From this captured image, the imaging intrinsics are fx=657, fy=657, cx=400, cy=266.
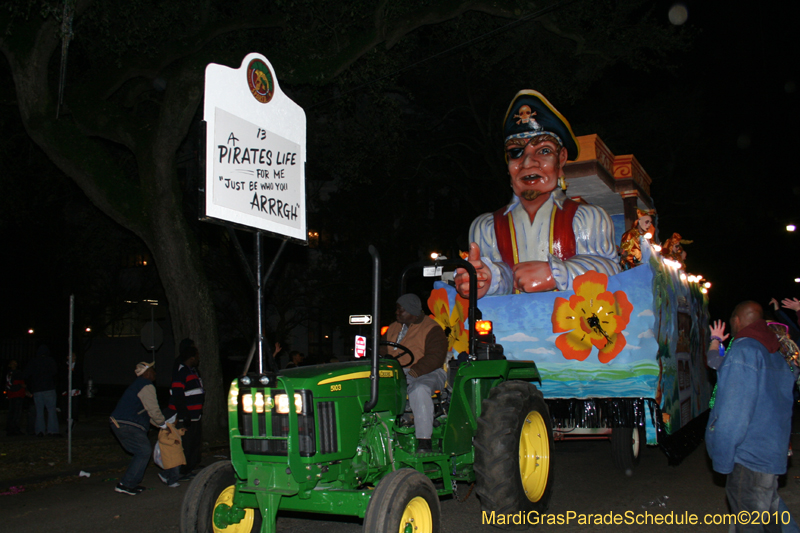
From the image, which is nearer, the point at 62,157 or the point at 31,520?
the point at 31,520

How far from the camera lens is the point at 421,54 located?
20.8 m

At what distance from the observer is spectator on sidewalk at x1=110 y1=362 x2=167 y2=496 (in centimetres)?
745

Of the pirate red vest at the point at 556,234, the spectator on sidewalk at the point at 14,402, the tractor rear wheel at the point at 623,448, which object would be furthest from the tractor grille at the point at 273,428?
the spectator on sidewalk at the point at 14,402

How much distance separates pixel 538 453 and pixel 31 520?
5028 mm

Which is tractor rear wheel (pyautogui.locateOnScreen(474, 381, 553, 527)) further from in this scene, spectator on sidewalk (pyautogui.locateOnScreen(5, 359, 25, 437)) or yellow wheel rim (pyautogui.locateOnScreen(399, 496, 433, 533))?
spectator on sidewalk (pyautogui.locateOnScreen(5, 359, 25, 437))

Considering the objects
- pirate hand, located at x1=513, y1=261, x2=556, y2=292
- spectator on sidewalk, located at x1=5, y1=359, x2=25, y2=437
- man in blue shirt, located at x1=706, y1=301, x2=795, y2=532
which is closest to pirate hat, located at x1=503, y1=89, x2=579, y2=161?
pirate hand, located at x1=513, y1=261, x2=556, y2=292

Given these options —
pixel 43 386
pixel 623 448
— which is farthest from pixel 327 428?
pixel 43 386

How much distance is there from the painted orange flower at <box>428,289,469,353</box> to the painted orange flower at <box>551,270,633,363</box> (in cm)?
117

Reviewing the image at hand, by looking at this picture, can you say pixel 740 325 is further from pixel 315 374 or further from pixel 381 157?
pixel 381 157

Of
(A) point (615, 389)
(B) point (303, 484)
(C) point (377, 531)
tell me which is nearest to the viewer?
(C) point (377, 531)

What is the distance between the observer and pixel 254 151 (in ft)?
16.0

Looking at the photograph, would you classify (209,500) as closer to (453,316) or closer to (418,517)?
(418,517)

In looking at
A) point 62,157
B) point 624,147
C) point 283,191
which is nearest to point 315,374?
point 283,191

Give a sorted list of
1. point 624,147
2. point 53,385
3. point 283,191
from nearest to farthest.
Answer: point 283,191 → point 53,385 → point 624,147
